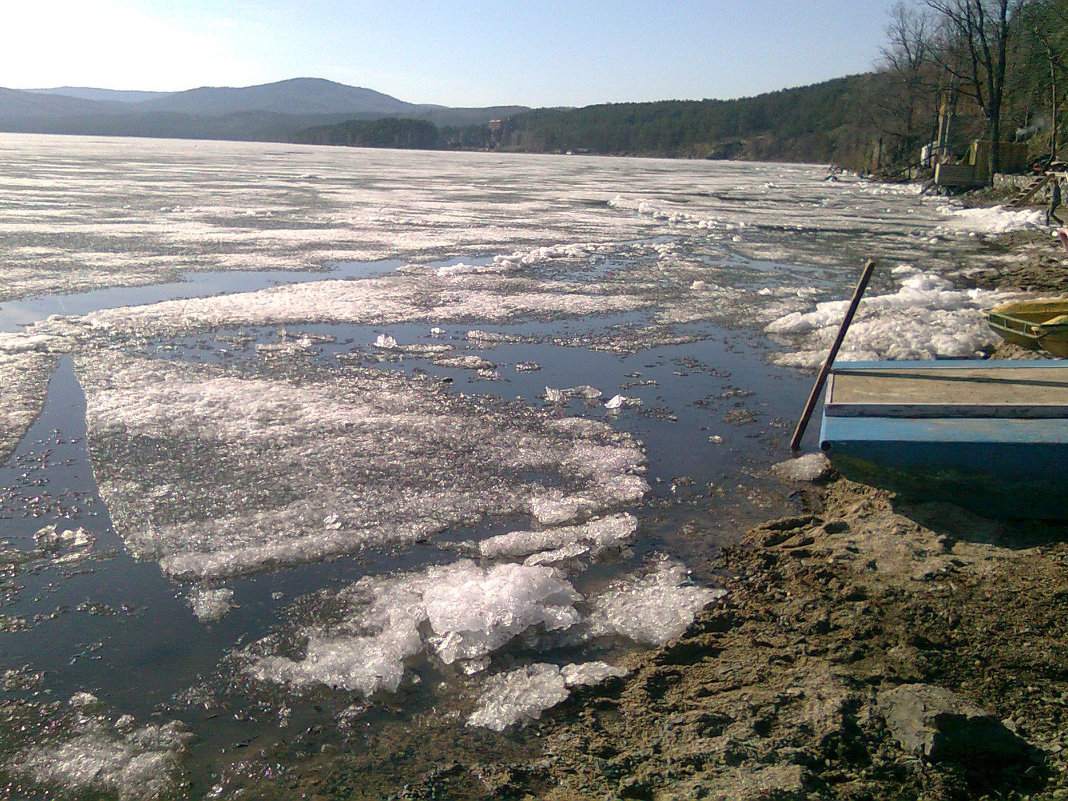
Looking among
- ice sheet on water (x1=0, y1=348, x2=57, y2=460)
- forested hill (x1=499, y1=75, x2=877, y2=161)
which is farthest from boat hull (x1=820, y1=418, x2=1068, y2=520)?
forested hill (x1=499, y1=75, x2=877, y2=161)

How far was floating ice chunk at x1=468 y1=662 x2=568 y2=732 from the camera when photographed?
3021mm

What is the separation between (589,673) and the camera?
328 centimetres

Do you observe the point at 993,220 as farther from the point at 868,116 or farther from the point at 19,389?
the point at 868,116

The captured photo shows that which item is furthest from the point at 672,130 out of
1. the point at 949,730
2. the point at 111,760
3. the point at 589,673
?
the point at 111,760

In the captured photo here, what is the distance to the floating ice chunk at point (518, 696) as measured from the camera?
3.02 metres

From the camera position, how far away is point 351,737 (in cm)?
293

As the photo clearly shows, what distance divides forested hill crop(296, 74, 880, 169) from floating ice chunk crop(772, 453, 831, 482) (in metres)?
99.0

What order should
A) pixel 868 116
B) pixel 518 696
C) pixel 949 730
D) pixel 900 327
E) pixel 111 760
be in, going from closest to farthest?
pixel 949 730 → pixel 111 760 → pixel 518 696 → pixel 900 327 → pixel 868 116

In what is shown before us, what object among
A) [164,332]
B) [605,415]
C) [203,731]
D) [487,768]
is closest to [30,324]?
[164,332]

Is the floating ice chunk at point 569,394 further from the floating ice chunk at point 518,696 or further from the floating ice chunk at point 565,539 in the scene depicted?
the floating ice chunk at point 518,696

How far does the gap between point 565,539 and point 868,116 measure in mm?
77060

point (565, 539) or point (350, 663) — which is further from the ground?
point (565, 539)

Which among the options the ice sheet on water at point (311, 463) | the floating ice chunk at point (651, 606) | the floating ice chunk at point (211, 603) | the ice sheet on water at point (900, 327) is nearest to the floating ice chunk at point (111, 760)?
the floating ice chunk at point (211, 603)

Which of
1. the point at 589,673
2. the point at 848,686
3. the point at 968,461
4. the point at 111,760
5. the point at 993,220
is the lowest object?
the point at 111,760
